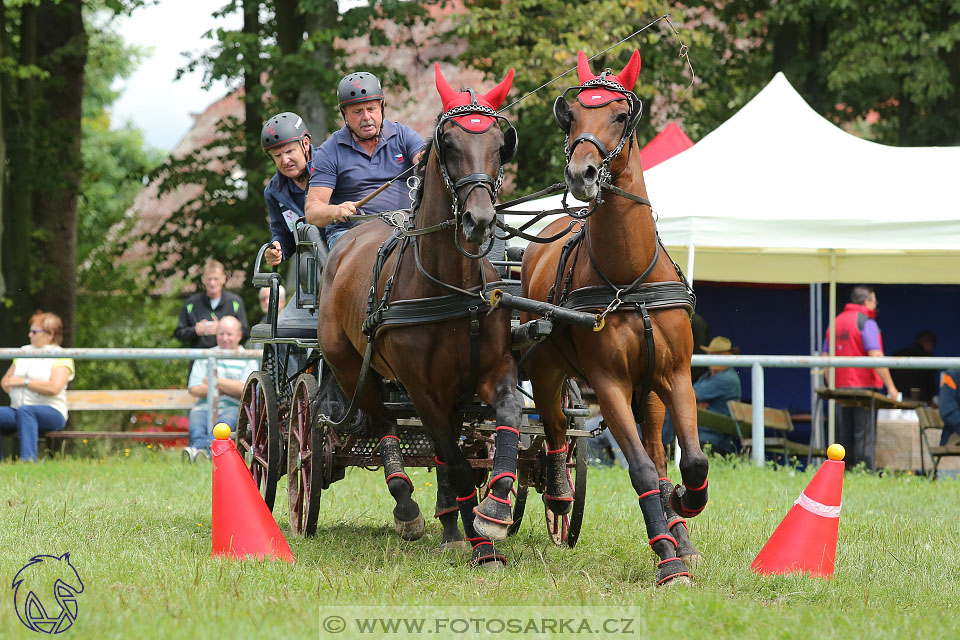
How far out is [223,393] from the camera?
1162 cm

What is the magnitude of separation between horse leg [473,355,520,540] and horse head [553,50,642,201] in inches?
38.3

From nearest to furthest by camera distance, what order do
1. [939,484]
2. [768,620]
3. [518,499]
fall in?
[768,620], [518,499], [939,484]

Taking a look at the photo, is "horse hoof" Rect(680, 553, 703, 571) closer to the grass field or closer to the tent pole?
the grass field

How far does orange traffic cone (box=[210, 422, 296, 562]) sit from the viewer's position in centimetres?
582

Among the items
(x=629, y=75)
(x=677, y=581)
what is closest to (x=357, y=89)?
(x=629, y=75)

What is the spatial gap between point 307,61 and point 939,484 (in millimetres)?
9613

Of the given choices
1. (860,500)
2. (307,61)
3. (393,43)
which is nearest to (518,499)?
(860,500)

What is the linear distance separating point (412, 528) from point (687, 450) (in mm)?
1687

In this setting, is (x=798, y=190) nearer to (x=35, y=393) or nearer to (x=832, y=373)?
(x=832, y=373)

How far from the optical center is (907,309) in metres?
15.8

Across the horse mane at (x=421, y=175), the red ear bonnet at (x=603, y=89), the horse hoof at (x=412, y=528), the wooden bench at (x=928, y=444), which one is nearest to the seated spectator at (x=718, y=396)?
the wooden bench at (x=928, y=444)

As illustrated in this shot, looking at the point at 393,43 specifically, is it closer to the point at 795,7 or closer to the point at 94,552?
the point at 795,7

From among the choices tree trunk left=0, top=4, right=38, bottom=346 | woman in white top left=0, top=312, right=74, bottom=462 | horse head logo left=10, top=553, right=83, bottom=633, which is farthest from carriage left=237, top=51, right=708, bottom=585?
tree trunk left=0, top=4, right=38, bottom=346

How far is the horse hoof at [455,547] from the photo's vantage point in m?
6.09
